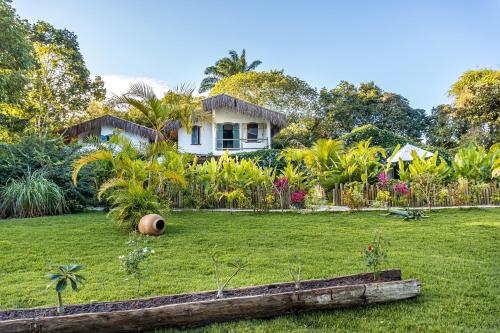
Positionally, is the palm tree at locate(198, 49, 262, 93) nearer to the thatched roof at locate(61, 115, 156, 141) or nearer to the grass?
the thatched roof at locate(61, 115, 156, 141)

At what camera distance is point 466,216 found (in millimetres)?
8602

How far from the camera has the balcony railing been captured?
23.4 metres

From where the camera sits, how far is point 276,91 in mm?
28406

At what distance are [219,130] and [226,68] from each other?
1296cm

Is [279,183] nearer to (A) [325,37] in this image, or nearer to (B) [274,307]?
(B) [274,307]

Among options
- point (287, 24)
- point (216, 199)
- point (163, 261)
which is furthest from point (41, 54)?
point (163, 261)

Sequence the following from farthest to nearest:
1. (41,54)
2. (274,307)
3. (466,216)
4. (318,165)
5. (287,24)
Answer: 1. (41,54)
2. (287,24)
3. (318,165)
4. (466,216)
5. (274,307)

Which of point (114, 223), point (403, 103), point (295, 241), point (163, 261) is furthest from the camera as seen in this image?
point (403, 103)

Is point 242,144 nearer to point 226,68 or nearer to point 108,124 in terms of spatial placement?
point 108,124

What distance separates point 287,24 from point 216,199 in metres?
8.68

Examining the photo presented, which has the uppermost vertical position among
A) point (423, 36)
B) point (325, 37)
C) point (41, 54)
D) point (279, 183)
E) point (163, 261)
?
point (41, 54)

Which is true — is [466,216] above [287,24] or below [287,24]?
below

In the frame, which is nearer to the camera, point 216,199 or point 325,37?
point 216,199

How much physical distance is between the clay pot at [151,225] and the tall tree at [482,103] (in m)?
21.7
